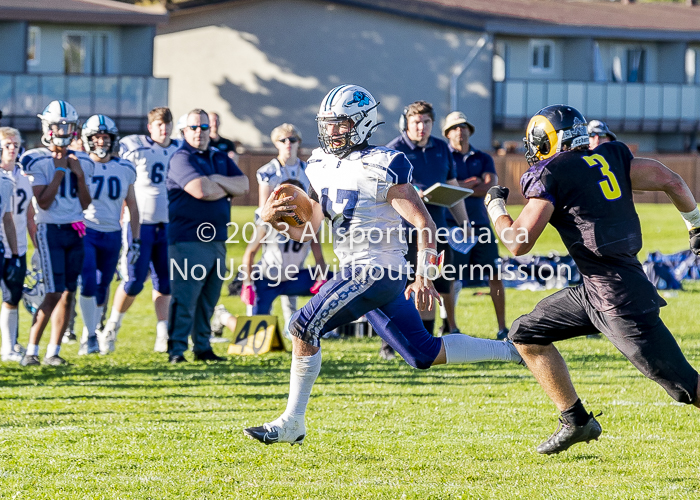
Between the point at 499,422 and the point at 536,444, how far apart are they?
23.4 inches

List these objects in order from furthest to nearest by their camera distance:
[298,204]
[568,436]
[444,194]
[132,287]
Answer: [132,287] < [444,194] < [298,204] < [568,436]

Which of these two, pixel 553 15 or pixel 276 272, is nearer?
pixel 276 272

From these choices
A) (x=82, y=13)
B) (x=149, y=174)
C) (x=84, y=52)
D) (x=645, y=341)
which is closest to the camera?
(x=645, y=341)

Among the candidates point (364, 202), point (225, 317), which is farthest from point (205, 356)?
point (364, 202)

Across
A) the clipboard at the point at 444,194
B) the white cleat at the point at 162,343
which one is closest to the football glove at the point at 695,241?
the clipboard at the point at 444,194

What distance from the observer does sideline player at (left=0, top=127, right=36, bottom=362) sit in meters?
8.48

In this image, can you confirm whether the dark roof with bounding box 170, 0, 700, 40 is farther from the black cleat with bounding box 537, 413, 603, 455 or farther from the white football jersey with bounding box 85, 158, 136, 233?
the black cleat with bounding box 537, 413, 603, 455

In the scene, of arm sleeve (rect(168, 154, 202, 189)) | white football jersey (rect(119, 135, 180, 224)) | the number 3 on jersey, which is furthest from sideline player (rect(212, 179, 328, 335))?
the number 3 on jersey

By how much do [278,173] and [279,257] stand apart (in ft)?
2.84

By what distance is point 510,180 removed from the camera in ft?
97.2

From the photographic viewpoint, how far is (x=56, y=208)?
8.61 metres

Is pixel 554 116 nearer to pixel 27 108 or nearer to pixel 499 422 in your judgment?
pixel 499 422

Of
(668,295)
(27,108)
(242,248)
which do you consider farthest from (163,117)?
(27,108)

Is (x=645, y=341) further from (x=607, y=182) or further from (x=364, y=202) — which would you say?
(x=364, y=202)
